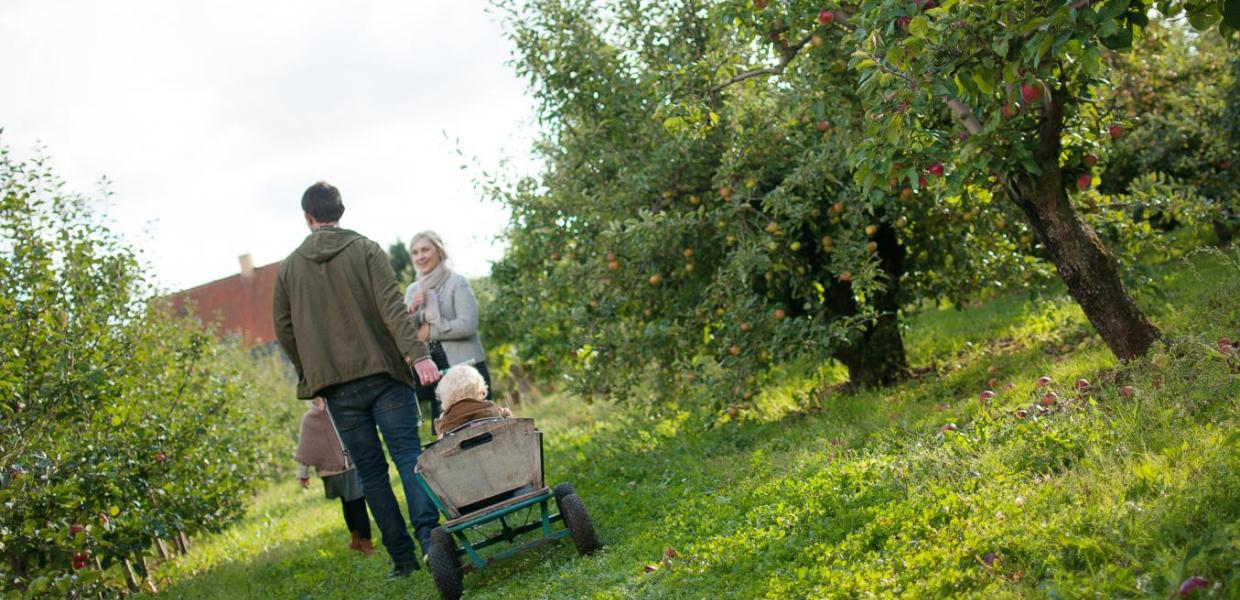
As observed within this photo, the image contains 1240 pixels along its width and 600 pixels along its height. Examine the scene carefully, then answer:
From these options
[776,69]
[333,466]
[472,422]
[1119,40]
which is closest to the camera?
[1119,40]

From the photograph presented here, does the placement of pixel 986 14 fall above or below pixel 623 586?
above

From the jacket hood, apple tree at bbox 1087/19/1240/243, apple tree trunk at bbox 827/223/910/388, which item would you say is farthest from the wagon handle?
apple tree at bbox 1087/19/1240/243

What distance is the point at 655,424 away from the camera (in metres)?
10.6

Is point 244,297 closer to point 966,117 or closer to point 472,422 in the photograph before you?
point 472,422

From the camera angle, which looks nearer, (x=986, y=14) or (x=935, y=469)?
(x=986, y=14)

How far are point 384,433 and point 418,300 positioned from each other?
1750 millimetres

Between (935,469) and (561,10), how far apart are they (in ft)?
20.1

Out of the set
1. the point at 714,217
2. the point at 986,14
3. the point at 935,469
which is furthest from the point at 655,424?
the point at 986,14

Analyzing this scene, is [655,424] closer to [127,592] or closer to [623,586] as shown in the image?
[127,592]

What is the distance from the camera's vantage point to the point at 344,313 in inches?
265

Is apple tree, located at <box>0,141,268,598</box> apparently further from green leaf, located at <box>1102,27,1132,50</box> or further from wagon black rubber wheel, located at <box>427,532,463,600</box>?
green leaf, located at <box>1102,27,1132,50</box>

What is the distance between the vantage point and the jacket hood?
6.74 m

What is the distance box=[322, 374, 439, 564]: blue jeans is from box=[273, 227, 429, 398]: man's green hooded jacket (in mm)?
101

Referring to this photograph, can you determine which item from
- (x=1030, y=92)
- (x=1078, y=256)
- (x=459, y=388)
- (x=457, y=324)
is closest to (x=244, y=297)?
(x=457, y=324)
